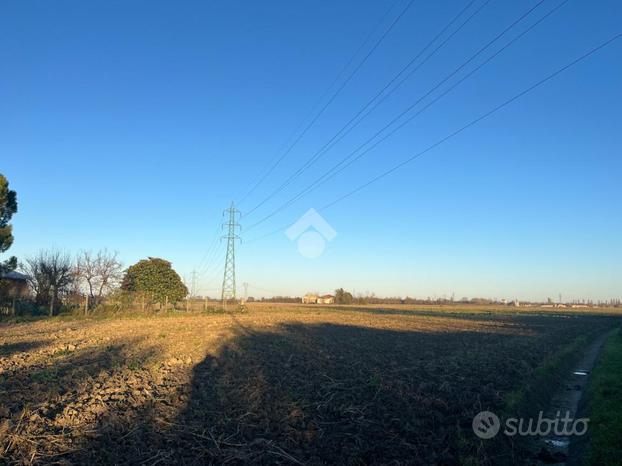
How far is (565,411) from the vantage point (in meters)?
11.3

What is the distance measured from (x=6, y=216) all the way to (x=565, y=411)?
34.6 meters

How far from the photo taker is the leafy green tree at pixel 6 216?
3162 cm

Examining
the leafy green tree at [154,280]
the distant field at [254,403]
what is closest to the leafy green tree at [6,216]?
the leafy green tree at [154,280]

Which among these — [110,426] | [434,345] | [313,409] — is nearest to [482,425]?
[313,409]

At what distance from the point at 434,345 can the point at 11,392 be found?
56.5ft

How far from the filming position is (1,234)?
31.4m

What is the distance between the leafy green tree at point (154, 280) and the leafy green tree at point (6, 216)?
13368 mm

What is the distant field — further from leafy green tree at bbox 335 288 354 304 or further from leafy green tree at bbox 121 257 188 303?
leafy green tree at bbox 335 288 354 304

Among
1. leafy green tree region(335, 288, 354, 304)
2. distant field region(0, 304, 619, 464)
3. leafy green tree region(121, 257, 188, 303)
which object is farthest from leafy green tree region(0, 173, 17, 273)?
leafy green tree region(335, 288, 354, 304)

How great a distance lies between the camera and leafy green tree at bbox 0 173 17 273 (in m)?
31.6

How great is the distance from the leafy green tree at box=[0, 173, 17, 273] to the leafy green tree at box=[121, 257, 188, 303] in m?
13.4

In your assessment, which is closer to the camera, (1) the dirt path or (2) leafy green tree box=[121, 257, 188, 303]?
(1) the dirt path

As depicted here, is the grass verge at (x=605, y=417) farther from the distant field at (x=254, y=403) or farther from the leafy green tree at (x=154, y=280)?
the leafy green tree at (x=154, y=280)

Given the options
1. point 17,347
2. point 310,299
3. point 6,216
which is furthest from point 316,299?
point 17,347
